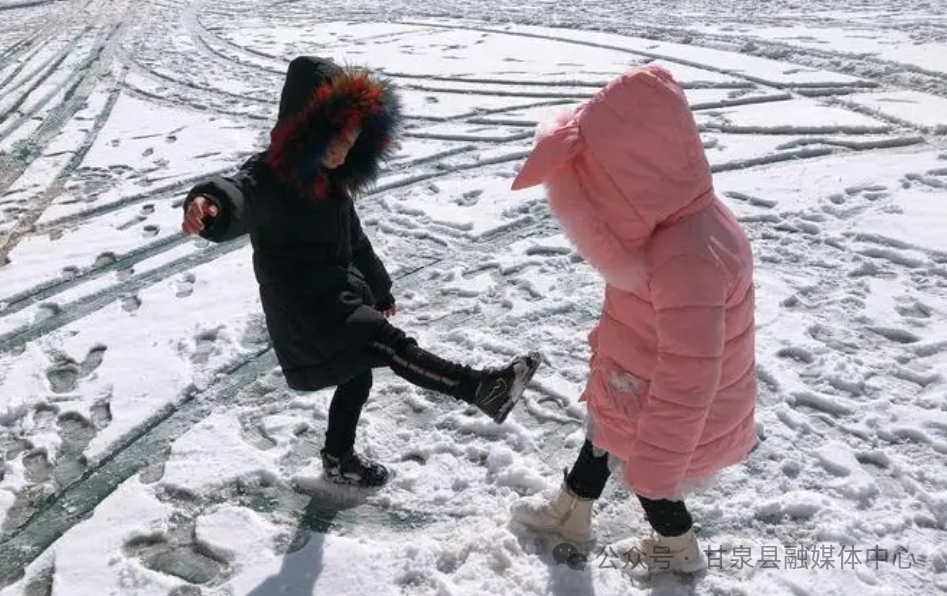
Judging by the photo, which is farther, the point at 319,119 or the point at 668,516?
the point at 319,119

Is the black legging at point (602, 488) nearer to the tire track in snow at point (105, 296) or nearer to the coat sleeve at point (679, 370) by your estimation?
the coat sleeve at point (679, 370)

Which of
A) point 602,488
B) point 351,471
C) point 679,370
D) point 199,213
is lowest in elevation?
point 351,471

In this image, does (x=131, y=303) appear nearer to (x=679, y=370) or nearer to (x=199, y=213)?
(x=199, y=213)

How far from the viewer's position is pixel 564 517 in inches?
94.9

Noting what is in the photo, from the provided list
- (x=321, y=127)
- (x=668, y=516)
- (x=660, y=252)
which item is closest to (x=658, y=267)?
(x=660, y=252)

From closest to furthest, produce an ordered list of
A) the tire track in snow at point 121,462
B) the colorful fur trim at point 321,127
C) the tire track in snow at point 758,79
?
the colorful fur trim at point 321,127 → the tire track in snow at point 121,462 → the tire track in snow at point 758,79

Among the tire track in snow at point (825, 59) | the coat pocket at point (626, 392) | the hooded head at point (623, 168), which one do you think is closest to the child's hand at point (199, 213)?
the hooded head at point (623, 168)

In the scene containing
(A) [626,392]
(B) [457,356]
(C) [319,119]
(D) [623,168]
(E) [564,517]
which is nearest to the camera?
(D) [623,168]

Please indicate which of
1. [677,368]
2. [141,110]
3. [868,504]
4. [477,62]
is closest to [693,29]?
[477,62]

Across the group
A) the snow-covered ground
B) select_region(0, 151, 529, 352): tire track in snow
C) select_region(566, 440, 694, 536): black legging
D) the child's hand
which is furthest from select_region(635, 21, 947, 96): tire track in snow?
the child's hand

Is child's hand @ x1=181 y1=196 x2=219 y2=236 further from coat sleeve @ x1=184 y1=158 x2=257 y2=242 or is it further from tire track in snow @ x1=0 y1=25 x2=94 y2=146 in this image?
tire track in snow @ x1=0 y1=25 x2=94 y2=146

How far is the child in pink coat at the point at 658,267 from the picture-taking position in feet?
5.70

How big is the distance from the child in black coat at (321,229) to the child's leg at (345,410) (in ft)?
0.18

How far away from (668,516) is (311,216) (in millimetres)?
1310
